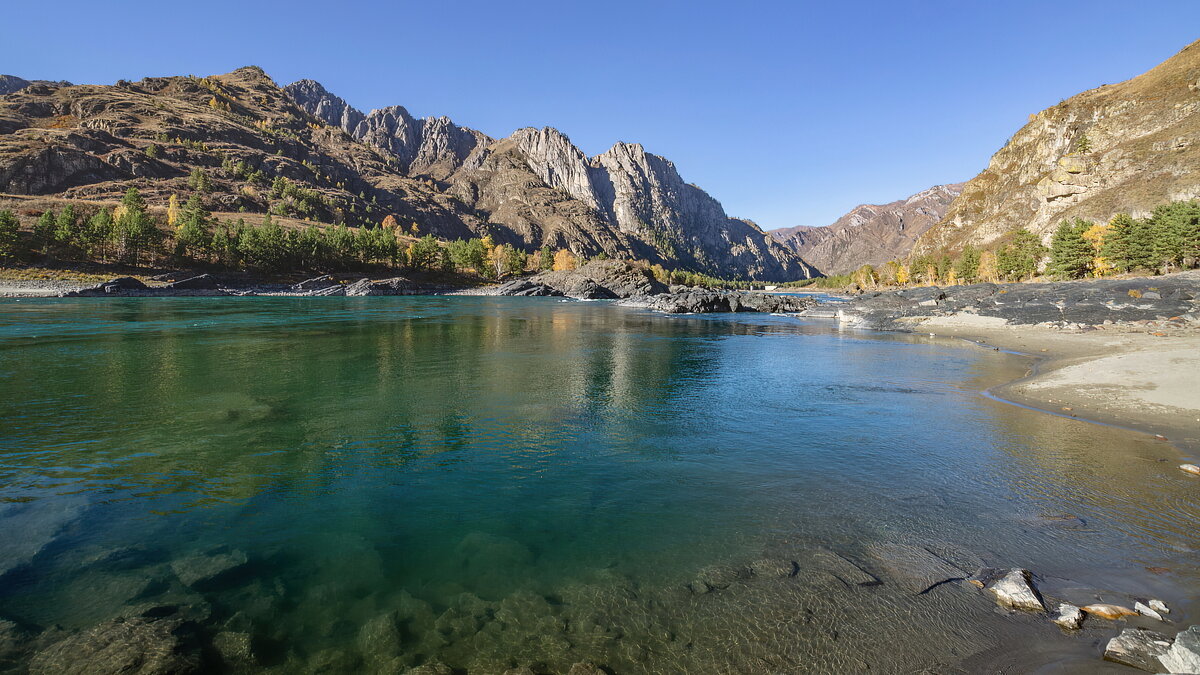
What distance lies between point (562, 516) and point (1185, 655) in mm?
10357

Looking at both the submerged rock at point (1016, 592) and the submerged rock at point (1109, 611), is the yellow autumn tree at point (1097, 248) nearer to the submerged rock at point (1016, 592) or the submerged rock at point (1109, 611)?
the submerged rock at point (1109, 611)

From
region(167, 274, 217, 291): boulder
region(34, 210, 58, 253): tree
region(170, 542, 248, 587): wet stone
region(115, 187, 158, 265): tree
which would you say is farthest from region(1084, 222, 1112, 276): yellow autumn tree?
region(34, 210, 58, 253): tree

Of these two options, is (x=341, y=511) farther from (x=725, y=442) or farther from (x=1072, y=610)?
(x=1072, y=610)

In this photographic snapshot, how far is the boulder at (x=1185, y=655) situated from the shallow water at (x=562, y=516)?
0.92 meters

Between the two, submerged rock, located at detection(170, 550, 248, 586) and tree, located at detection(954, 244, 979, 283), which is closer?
submerged rock, located at detection(170, 550, 248, 586)

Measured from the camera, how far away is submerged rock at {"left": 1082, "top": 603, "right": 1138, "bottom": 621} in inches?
315

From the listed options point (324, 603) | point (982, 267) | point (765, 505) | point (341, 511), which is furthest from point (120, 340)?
point (982, 267)

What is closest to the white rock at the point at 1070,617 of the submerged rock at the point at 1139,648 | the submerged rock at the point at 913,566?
the submerged rock at the point at 1139,648

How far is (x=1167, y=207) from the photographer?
89562mm

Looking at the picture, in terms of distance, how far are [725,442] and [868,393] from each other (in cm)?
1334

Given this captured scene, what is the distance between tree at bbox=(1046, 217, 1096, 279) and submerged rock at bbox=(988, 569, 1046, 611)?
13525 centimetres

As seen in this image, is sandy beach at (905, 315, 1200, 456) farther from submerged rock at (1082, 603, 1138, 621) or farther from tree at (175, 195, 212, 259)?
tree at (175, 195, 212, 259)

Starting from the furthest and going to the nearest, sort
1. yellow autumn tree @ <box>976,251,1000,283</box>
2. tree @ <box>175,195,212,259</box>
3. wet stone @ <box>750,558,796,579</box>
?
yellow autumn tree @ <box>976,251,1000,283</box>
tree @ <box>175,195,212,259</box>
wet stone @ <box>750,558,796,579</box>

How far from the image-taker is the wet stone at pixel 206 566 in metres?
9.20
